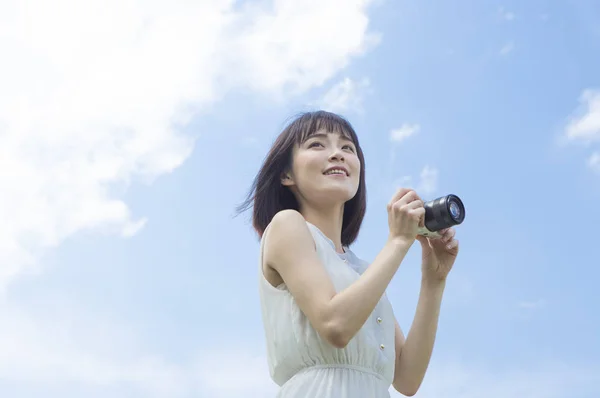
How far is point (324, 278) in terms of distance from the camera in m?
2.72

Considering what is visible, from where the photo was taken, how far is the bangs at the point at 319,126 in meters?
3.38

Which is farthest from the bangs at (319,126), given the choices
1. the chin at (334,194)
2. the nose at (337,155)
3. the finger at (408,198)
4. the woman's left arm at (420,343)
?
the woman's left arm at (420,343)

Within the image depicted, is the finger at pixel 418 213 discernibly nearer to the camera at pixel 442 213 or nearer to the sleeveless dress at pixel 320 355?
the camera at pixel 442 213

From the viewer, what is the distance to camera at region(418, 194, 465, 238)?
2.87 meters

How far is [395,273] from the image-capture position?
2.71 meters

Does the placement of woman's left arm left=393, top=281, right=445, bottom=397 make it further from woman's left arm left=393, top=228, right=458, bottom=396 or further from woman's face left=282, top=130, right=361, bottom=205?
woman's face left=282, top=130, right=361, bottom=205

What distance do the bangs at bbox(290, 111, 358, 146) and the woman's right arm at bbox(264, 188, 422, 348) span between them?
526 mm

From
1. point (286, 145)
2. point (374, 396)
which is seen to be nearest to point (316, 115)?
point (286, 145)

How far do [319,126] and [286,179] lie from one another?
29 cm

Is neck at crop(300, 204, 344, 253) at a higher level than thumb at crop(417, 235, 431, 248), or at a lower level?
higher

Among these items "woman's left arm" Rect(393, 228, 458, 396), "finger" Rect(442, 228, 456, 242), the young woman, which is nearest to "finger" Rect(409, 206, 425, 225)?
the young woman

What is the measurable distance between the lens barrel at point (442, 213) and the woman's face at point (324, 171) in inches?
18.0

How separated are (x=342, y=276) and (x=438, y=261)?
0.57 meters

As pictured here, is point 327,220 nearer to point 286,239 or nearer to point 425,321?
point 286,239
